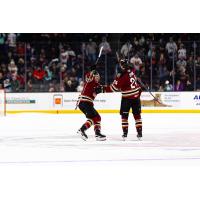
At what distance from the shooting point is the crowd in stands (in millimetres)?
16031

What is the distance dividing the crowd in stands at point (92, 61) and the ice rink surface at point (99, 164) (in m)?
4.61

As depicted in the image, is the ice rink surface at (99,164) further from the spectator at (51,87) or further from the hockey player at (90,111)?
the spectator at (51,87)

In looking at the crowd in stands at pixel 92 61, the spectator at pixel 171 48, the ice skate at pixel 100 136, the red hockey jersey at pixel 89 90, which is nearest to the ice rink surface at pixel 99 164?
the ice skate at pixel 100 136

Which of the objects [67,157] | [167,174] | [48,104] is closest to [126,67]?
[67,157]

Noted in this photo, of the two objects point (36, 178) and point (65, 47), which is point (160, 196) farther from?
point (65, 47)

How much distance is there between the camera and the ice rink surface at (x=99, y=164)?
16.4 ft

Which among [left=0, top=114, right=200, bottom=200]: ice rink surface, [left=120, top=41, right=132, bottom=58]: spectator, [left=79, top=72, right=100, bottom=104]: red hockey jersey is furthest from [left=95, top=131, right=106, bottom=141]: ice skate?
[left=120, top=41, right=132, bottom=58]: spectator

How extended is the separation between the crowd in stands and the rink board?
0.32m

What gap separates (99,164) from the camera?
21.8 ft

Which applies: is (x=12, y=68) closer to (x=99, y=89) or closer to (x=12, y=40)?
(x=12, y=40)

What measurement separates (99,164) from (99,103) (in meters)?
9.05

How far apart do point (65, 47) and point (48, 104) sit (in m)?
1.84

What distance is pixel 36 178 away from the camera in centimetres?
566

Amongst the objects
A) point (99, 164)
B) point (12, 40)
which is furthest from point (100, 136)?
point (12, 40)
